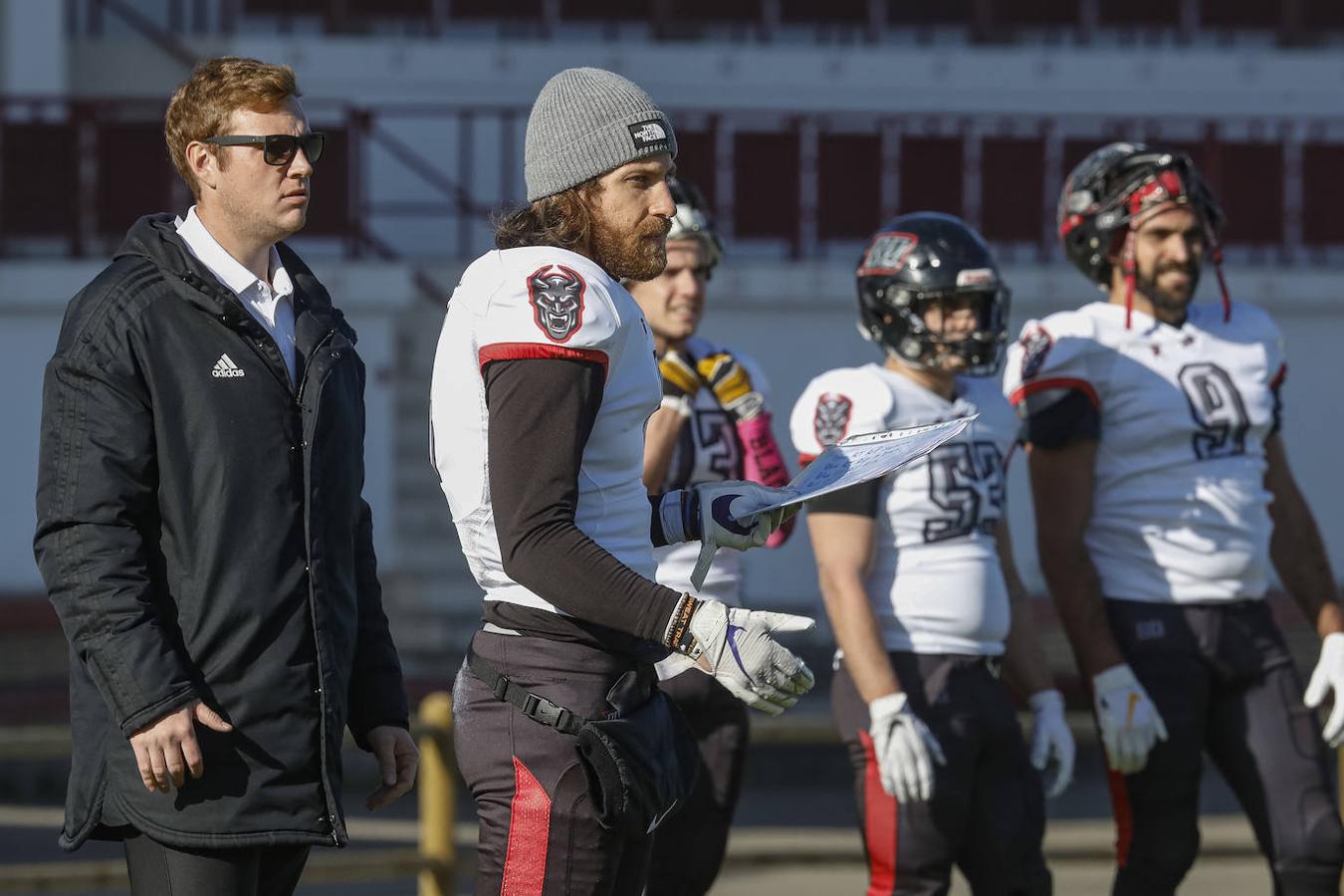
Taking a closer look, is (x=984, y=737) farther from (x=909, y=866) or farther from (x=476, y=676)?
(x=476, y=676)

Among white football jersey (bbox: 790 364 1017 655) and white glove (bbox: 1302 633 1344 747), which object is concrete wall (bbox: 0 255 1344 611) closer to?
white glove (bbox: 1302 633 1344 747)

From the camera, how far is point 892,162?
61.7ft

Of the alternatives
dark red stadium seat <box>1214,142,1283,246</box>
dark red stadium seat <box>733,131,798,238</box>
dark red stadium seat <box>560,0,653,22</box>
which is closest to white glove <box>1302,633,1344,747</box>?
dark red stadium seat <box>733,131,798,238</box>

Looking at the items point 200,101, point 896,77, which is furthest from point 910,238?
point 896,77

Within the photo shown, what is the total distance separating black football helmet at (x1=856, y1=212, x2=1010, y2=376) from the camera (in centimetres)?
497

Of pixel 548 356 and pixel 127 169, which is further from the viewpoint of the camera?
pixel 127 169

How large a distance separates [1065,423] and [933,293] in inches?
20.9

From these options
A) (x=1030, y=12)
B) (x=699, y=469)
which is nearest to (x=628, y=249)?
(x=699, y=469)

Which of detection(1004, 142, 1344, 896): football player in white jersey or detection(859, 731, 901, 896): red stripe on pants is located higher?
detection(1004, 142, 1344, 896): football player in white jersey

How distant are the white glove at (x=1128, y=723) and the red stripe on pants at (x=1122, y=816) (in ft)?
0.36

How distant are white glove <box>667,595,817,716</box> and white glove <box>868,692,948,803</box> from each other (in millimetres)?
1404

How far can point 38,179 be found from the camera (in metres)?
16.8

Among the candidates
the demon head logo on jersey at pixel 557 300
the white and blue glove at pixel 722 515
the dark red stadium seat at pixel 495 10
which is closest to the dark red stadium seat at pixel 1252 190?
the dark red stadium seat at pixel 495 10

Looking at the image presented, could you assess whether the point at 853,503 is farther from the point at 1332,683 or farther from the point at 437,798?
the point at 437,798
